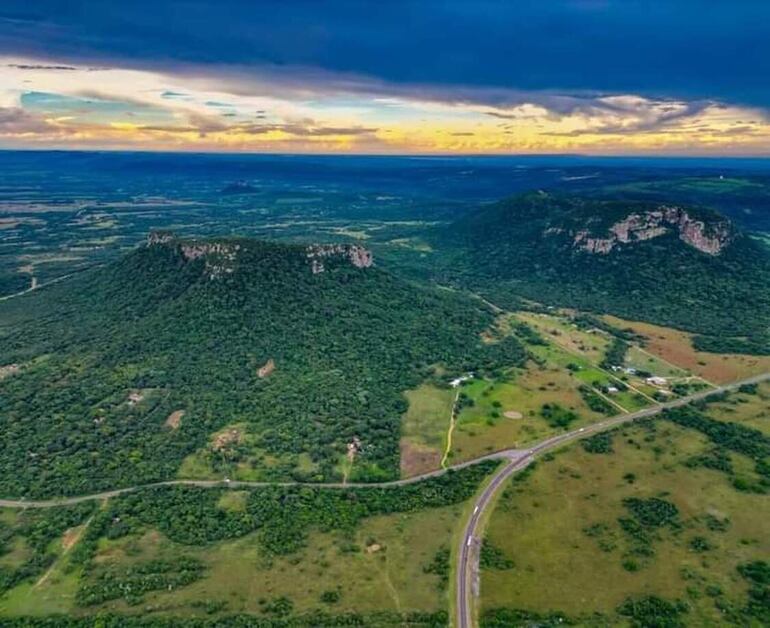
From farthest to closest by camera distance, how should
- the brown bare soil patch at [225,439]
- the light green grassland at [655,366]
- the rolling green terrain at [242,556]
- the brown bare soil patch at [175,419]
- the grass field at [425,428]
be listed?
the light green grassland at [655,366] < the brown bare soil patch at [175,419] < the brown bare soil patch at [225,439] < the grass field at [425,428] < the rolling green terrain at [242,556]

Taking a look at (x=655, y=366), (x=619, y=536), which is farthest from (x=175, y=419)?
(x=655, y=366)

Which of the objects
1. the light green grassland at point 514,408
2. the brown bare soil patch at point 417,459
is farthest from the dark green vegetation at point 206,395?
the light green grassland at point 514,408

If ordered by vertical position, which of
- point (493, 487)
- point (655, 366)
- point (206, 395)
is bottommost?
point (206, 395)

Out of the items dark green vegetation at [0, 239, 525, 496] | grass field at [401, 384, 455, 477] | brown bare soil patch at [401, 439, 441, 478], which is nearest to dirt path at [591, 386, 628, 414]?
dark green vegetation at [0, 239, 525, 496]

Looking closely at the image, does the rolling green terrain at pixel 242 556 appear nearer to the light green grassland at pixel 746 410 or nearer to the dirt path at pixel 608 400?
the dirt path at pixel 608 400

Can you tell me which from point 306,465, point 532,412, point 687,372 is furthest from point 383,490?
point 687,372

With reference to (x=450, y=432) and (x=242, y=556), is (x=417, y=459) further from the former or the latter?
(x=242, y=556)

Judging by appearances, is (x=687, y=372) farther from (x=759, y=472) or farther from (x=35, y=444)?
(x=35, y=444)
